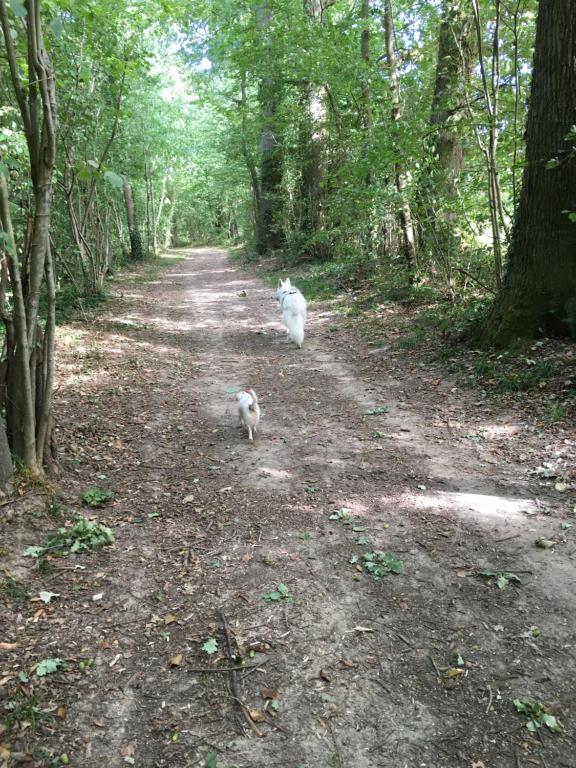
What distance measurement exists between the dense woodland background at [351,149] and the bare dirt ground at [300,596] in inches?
54.8

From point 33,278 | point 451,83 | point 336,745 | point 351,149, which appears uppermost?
point 451,83

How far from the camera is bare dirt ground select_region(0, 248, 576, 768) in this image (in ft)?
8.18

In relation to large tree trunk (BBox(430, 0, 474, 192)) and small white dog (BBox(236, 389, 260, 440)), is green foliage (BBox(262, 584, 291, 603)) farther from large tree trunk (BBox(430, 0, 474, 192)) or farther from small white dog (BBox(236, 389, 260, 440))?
large tree trunk (BBox(430, 0, 474, 192))

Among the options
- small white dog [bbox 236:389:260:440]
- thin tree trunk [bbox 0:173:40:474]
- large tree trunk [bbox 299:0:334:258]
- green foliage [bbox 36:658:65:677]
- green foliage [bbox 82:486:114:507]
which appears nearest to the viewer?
green foliage [bbox 36:658:65:677]

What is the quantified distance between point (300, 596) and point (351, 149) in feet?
43.6

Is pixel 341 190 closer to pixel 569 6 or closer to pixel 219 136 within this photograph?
pixel 569 6

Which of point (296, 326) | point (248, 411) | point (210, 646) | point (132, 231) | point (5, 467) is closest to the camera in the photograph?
point (210, 646)

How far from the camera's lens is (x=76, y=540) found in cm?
395

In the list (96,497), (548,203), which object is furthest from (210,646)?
(548,203)

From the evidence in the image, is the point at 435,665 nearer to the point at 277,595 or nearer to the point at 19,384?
the point at 277,595

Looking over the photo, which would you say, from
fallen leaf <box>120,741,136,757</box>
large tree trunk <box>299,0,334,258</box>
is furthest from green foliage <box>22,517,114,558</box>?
large tree trunk <box>299,0,334,258</box>

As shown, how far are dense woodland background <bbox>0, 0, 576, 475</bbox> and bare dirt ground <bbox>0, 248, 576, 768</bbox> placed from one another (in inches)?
54.8

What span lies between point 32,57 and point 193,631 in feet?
13.3

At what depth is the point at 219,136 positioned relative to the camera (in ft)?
88.4
